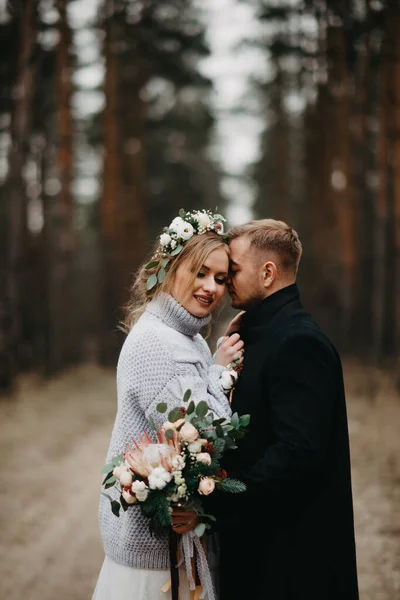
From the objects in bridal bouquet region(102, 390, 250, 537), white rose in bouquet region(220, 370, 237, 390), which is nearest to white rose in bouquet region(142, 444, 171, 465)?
bridal bouquet region(102, 390, 250, 537)

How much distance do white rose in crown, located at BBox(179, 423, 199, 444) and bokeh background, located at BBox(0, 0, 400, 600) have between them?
11.0ft

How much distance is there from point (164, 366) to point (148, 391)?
14cm

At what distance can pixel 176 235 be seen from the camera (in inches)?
143

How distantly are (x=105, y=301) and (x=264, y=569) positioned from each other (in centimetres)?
2018

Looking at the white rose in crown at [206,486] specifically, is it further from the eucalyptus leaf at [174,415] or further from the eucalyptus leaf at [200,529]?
the eucalyptus leaf at [174,415]

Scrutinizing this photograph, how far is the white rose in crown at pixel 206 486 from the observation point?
2.99m

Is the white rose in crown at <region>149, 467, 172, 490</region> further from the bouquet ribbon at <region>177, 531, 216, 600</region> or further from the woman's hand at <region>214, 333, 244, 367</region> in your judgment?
the woman's hand at <region>214, 333, 244, 367</region>

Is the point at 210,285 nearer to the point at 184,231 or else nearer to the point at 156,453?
the point at 184,231

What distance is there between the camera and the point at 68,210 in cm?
2197

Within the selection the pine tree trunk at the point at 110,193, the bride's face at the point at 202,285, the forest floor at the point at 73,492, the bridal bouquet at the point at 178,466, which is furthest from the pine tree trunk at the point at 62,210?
the bridal bouquet at the point at 178,466

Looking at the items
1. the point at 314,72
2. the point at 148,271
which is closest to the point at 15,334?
the point at 148,271

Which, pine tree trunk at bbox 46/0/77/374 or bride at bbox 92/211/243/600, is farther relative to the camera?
pine tree trunk at bbox 46/0/77/374

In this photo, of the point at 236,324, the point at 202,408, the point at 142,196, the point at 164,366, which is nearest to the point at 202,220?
the point at 236,324

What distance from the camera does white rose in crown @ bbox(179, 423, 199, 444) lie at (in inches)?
119
